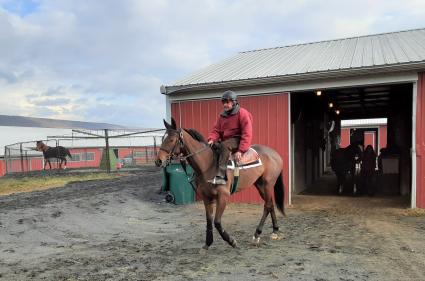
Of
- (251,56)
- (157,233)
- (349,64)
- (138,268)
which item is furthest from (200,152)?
(251,56)

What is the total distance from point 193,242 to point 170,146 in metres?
1.88

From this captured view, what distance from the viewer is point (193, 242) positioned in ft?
19.6

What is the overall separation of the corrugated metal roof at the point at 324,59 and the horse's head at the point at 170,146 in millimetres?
4733

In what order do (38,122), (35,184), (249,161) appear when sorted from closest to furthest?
1. (249,161)
2. (35,184)
3. (38,122)

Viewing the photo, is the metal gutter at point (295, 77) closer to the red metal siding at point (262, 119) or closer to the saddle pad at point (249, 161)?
the red metal siding at point (262, 119)

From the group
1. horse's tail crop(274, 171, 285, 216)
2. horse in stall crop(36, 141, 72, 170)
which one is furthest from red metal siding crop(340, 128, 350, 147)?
horse's tail crop(274, 171, 285, 216)

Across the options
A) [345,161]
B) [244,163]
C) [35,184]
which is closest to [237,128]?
[244,163]

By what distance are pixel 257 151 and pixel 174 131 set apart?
5.95 feet

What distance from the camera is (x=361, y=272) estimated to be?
4.36 m

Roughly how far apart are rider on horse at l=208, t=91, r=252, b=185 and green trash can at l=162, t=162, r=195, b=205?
424 cm

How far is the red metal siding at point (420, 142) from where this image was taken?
8.15m

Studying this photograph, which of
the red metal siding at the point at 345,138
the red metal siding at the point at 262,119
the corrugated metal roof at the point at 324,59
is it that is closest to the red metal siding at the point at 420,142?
the corrugated metal roof at the point at 324,59

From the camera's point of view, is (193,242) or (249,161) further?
(193,242)

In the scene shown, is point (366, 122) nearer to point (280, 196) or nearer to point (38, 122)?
point (280, 196)
